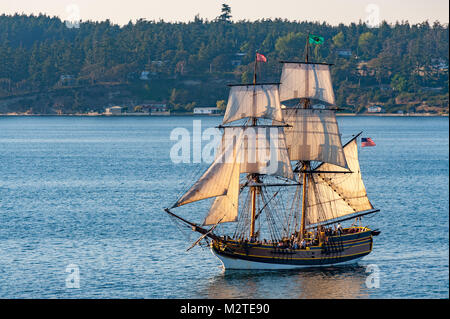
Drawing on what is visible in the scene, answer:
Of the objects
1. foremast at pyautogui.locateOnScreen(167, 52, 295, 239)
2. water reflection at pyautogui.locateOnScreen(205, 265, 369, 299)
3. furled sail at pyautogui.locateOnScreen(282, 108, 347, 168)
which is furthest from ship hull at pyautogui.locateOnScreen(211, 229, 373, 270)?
furled sail at pyautogui.locateOnScreen(282, 108, 347, 168)

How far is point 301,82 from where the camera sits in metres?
69.8

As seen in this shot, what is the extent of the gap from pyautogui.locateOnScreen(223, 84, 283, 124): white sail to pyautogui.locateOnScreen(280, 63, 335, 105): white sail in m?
3.31

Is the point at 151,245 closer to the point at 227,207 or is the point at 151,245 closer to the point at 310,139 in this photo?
the point at 227,207

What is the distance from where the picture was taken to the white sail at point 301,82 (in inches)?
2739

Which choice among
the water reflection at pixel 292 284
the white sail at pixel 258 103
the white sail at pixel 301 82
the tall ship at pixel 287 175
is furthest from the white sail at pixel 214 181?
the white sail at pixel 301 82

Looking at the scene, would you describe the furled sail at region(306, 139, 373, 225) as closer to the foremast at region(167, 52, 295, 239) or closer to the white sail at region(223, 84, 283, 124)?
the foremast at region(167, 52, 295, 239)

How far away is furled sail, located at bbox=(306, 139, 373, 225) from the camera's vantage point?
6888cm

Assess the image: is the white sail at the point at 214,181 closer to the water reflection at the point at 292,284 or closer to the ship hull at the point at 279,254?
the ship hull at the point at 279,254

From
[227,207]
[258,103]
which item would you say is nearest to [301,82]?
[258,103]

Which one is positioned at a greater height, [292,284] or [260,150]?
[260,150]

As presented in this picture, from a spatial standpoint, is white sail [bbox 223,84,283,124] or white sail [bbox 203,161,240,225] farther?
white sail [bbox 223,84,283,124]

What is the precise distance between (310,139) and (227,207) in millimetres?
10304
